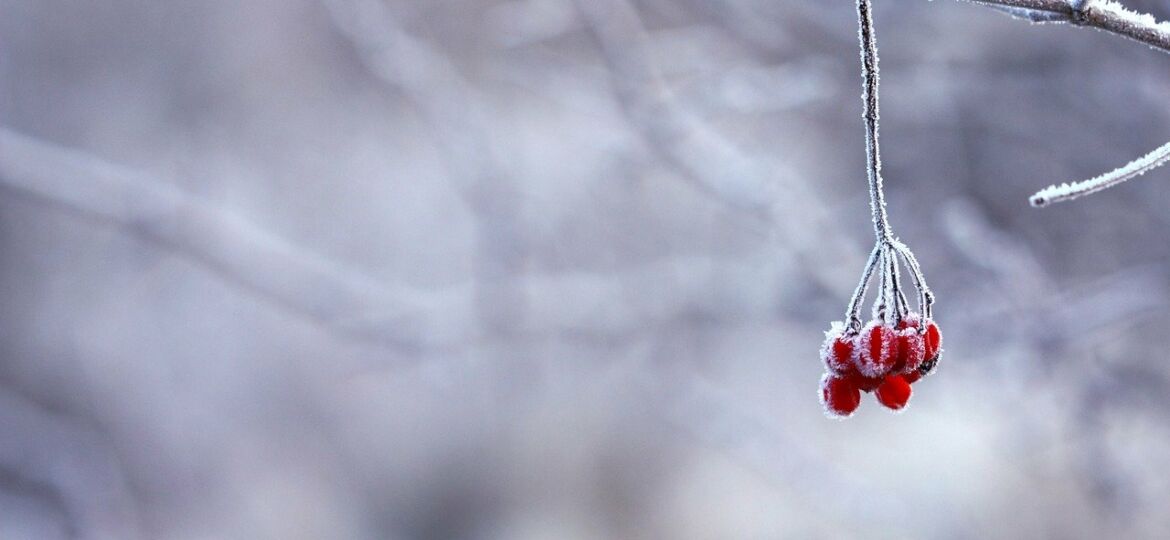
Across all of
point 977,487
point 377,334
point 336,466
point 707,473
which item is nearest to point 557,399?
point 707,473

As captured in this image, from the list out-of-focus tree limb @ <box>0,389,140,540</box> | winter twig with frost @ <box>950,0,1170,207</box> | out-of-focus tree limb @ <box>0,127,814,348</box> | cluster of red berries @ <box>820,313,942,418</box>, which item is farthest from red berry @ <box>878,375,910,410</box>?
out-of-focus tree limb @ <box>0,389,140,540</box>

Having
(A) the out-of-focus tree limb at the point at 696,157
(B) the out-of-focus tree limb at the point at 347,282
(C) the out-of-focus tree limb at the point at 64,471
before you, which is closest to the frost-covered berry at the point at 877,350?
(A) the out-of-focus tree limb at the point at 696,157

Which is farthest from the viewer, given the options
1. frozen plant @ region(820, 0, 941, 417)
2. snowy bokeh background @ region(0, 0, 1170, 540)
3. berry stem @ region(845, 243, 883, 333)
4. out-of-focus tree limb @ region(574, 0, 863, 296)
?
snowy bokeh background @ region(0, 0, 1170, 540)

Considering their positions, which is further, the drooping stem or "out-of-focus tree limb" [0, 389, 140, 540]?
"out-of-focus tree limb" [0, 389, 140, 540]

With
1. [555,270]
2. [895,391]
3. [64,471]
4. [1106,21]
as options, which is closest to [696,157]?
[895,391]

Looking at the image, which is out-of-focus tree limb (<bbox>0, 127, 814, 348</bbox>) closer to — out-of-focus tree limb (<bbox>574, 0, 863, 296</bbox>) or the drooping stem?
out-of-focus tree limb (<bbox>574, 0, 863, 296</bbox>)

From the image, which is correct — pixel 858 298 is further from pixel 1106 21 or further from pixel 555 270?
pixel 555 270

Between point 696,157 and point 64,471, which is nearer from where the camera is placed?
point 696,157

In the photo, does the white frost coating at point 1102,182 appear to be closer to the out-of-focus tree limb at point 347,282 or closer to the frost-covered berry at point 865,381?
the frost-covered berry at point 865,381
